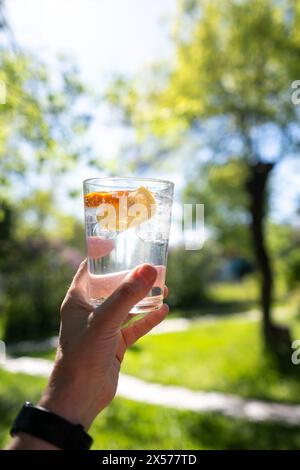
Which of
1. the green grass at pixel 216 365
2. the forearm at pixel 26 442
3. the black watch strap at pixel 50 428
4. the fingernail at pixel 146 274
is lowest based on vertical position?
the green grass at pixel 216 365

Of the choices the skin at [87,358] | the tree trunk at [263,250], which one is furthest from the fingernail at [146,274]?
the tree trunk at [263,250]

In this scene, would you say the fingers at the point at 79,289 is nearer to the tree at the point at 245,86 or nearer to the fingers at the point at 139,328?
the fingers at the point at 139,328

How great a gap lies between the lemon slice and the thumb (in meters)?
0.22

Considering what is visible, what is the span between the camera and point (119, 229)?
144 centimetres

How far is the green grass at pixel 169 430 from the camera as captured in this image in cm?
528

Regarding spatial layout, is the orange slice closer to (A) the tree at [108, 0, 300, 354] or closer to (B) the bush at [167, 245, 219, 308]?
(A) the tree at [108, 0, 300, 354]

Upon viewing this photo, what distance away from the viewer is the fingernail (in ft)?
4.14

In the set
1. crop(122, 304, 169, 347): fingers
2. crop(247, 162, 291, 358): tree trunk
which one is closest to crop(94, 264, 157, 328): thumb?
crop(122, 304, 169, 347): fingers

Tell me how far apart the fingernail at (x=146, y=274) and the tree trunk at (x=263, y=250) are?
797 cm

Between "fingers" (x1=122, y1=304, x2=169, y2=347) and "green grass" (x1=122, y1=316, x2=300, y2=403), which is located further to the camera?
"green grass" (x1=122, y1=316, x2=300, y2=403)

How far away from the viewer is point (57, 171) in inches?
190

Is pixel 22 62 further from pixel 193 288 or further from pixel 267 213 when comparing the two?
pixel 193 288

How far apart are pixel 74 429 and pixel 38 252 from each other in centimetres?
1322

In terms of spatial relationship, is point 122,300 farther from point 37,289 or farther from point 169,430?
point 37,289
